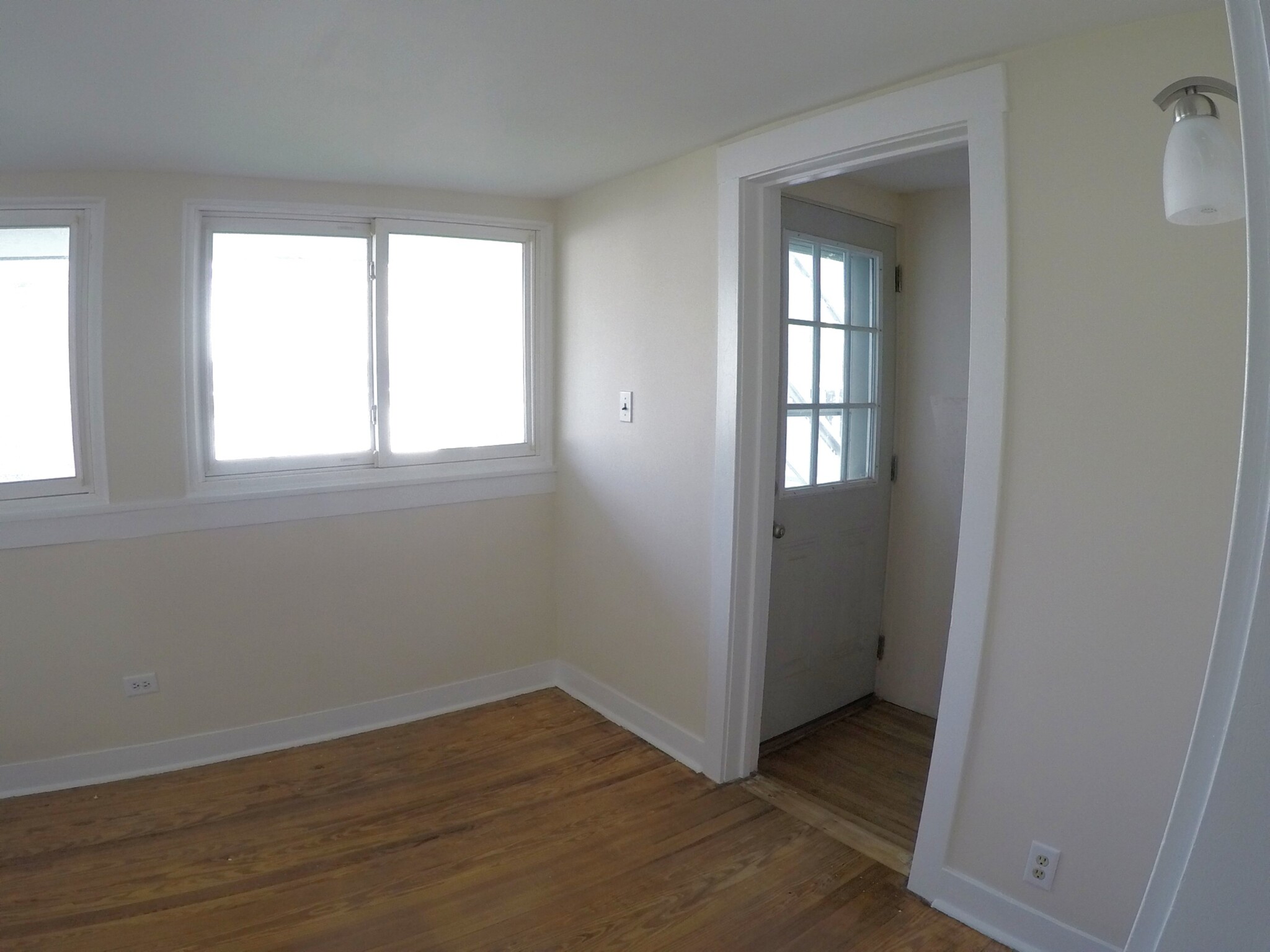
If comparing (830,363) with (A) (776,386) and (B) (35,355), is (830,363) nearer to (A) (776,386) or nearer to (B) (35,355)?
(A) (776,386)

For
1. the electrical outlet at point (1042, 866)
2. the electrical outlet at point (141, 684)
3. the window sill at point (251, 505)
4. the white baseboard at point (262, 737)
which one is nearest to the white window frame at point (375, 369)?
the window sill at point (251, 505)

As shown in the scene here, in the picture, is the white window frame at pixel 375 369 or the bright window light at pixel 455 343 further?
the bright window light at pixel 455 343

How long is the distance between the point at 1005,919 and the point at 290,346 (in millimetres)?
3052

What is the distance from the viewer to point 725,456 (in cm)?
269

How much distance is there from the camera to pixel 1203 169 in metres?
1.17

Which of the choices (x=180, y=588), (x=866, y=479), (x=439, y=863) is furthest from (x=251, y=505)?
(x=866, y=479)

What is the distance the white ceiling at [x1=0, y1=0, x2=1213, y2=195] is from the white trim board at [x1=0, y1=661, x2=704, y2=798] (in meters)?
2.05

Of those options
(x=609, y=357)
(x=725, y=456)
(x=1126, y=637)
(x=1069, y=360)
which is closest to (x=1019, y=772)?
(x=1126, y=637)

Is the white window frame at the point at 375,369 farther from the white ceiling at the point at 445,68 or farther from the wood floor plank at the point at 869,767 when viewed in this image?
the wood floor plank at the point at 869,767

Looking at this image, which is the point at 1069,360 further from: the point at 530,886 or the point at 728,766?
the point at 530,886

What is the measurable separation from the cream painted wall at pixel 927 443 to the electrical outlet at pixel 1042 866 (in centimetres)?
134

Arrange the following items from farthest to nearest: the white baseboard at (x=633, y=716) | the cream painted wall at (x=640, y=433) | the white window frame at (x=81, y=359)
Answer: the white baseboard at (x=633, y=716)
the cream painted wall at (x=640, y=433)
the white window frame at (x=81, y=359)

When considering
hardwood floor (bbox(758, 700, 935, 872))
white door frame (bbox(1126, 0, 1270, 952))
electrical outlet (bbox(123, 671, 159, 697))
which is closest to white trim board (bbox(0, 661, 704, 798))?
electrical outlet (bbox(123, 671, 159, 697))

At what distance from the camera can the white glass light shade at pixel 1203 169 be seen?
3.80 ft
